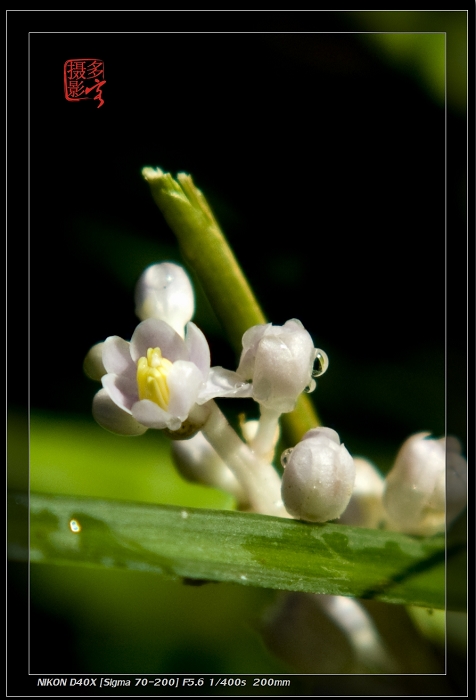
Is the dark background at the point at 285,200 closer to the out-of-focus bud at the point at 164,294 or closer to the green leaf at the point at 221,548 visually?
the out-of-focus bud at the point at 164,294

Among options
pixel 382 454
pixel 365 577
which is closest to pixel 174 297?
pixel 365 577

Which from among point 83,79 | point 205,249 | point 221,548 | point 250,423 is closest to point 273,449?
point 250,423

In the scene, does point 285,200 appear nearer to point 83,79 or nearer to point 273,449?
point 83,79

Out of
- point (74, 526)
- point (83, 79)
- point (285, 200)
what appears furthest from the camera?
point (285, 200)

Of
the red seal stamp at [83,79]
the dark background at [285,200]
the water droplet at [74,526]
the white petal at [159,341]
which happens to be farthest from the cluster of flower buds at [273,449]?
the red seal stamp at [83,79]

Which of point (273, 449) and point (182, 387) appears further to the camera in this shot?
point (273, 449)
